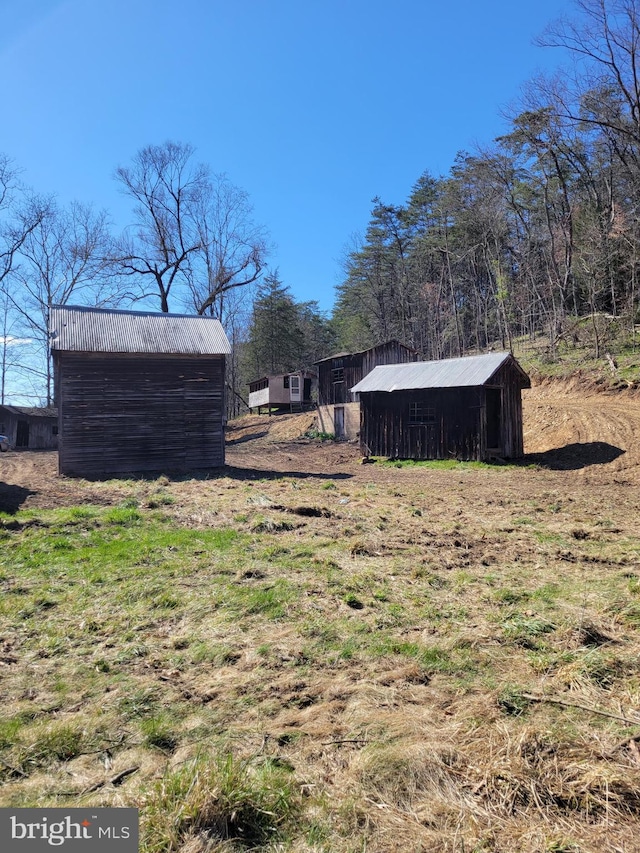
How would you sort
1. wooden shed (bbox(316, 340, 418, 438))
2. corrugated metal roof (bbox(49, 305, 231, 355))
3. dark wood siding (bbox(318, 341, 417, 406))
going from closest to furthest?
corrugated metal roof (bbox(49, 305, 231, 355)) < wooden shed (bbox(316, 340, 418, 438)) < dark wood siding (bbox(318, 341, 417, 406))

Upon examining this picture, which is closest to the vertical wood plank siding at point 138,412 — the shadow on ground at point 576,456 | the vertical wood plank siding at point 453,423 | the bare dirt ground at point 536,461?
the bare dirt ground at point 536,461

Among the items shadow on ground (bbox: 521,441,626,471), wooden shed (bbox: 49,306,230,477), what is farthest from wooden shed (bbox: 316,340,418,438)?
wooden shed (bbox: 49,306,230,477)

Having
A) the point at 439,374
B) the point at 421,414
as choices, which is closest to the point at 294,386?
the point at 421,414

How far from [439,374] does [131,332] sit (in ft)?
41.2

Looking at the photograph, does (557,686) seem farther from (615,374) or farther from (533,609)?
(615,374)

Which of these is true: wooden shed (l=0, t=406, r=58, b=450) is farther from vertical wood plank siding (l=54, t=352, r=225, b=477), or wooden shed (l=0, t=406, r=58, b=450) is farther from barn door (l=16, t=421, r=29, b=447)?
vertical wood plank siding (l=54, t=352, r=225, b=477)

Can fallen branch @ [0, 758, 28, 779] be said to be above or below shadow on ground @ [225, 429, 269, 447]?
below

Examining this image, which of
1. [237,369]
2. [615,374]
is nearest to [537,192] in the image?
[615,374]

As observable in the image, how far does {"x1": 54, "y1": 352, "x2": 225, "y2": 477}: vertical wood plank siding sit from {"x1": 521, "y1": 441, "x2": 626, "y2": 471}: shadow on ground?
40.3 ft

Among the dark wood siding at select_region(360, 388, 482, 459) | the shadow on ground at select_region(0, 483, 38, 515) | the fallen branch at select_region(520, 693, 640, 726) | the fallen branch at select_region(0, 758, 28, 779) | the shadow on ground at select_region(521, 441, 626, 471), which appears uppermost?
the dark wood siding at select_region(360, 388, 482, 459)

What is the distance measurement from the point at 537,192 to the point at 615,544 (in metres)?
38.5

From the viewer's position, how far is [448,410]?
21484mm

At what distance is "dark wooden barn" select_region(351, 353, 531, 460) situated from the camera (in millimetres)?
20719

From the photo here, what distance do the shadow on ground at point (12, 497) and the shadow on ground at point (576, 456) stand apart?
16495mm
